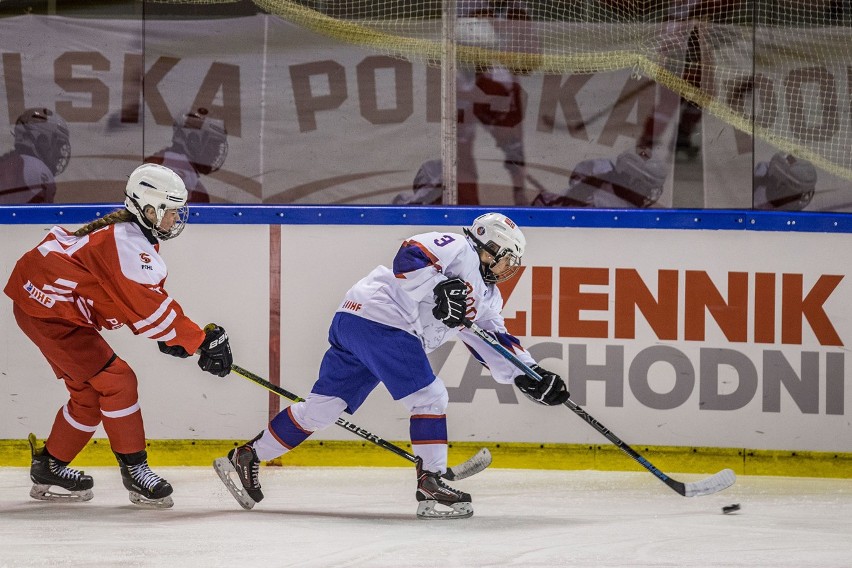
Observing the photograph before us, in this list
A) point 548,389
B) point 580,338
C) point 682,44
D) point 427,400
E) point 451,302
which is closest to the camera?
point 451,302

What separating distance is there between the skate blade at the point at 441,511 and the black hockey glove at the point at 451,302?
0.59 m

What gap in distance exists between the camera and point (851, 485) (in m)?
4.54

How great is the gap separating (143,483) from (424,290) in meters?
1.14

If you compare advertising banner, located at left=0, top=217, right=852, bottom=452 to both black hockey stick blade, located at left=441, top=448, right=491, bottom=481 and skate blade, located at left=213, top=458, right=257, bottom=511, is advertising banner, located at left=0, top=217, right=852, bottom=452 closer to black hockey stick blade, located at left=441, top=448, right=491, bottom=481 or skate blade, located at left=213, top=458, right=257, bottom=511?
black hockey stick blade, located at left=441, top=448, right=491, bottom=481

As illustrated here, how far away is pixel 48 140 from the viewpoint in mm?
5035

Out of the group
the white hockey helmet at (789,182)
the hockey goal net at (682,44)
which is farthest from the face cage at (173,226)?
the white hockey helmet at (789,182)

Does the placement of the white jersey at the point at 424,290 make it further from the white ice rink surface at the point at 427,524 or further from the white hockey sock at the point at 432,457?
the white ice rink surface at the point at 427,524

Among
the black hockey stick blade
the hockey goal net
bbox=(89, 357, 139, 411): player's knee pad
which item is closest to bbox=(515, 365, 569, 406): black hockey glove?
the black hockey stick blade

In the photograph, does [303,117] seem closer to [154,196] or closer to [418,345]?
[154,196]

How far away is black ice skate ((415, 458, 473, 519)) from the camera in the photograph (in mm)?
3848

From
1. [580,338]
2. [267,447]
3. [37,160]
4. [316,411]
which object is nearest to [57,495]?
[267,447]

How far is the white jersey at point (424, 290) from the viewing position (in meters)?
3.87

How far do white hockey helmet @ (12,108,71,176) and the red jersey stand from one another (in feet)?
3.55

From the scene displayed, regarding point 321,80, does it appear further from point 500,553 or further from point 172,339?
point 500,553
